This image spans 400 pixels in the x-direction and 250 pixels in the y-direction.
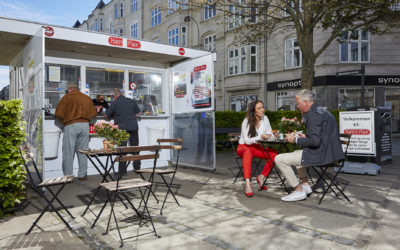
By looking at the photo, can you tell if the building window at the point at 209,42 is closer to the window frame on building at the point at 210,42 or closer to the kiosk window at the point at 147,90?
the window frame on building at the point at 210,42

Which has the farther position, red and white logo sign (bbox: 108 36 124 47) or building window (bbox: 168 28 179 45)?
building window (bbox: 168 28 179 45)

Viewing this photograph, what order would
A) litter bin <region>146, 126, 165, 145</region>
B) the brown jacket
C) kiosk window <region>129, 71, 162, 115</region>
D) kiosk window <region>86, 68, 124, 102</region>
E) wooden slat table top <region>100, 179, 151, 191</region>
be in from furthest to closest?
kiosk window <region>129, 71, 162, 115</region> → litter bin <region>146, 126, 165, 145</region> → kiosk window <region>86, 68, 124, 102</region> → the brown jacket → wooden slat table top <region>100, 179, 151, 191</region>

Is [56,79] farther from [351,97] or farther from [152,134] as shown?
[351,97]

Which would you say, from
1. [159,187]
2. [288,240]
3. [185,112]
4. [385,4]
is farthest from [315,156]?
[385,4]

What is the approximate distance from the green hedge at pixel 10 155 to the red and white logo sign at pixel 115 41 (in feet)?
10.4

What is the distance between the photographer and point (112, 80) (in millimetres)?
8602

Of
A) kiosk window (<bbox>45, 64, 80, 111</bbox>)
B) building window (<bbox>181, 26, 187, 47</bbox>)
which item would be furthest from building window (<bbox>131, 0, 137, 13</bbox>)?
kiosk window (<bbox>45, 64, 80, 111</bbox>)

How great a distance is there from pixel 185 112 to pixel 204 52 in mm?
1606

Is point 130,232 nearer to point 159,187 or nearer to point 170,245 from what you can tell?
point 170,245

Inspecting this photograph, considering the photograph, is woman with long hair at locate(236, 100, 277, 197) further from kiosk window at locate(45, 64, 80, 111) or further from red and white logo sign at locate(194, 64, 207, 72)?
kiosk window at locate(45, 64, 80, 111)

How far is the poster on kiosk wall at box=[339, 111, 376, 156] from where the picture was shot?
24.4 feet

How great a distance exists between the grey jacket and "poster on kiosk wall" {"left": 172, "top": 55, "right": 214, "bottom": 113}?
129 inches

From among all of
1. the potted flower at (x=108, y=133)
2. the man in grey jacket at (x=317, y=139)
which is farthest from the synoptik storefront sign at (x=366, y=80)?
the potted flower at (x=108, y=133)

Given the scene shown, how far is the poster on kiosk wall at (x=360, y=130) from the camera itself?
7426mm
